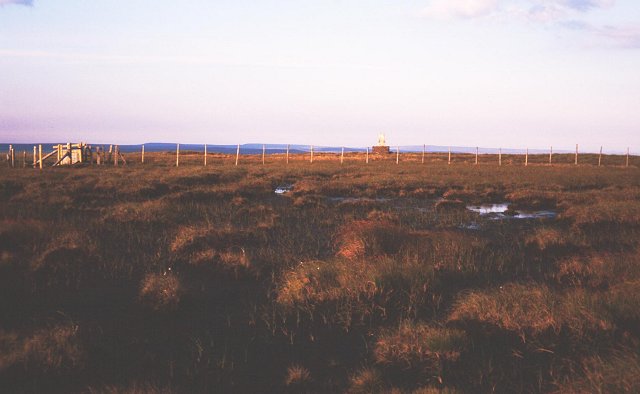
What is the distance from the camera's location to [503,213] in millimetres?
15734

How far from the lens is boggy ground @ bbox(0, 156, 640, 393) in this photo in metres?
4.19

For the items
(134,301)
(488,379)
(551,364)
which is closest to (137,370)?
(134,301)

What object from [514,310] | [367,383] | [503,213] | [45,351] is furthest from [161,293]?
[503,213]

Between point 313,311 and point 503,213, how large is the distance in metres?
11.6

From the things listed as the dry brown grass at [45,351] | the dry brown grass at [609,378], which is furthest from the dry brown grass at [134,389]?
the dry brown grass at [609,378]

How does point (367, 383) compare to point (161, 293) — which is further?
point (161, 293)

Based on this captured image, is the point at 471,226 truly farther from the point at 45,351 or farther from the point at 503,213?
the point at 45,351

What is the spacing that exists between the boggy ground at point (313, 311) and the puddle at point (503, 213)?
11.8ft

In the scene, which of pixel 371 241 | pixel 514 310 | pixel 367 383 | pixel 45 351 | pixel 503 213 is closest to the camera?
pixel 367 383

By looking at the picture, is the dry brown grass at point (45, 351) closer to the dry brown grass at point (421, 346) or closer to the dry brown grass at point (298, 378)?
the dry brown grass at point (298, 378)

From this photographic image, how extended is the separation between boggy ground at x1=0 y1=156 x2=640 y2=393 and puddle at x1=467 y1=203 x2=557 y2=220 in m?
3.61

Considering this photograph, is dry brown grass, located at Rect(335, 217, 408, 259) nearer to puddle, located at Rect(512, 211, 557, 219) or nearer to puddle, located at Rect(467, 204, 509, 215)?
puddle, located at Rect(512, 211, 557, 219)

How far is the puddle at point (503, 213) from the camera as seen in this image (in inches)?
588

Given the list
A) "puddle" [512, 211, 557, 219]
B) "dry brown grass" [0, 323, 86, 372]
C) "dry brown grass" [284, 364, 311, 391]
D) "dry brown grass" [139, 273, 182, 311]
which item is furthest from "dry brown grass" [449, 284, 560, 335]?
"puddle" [512, 211, 557, 219]
